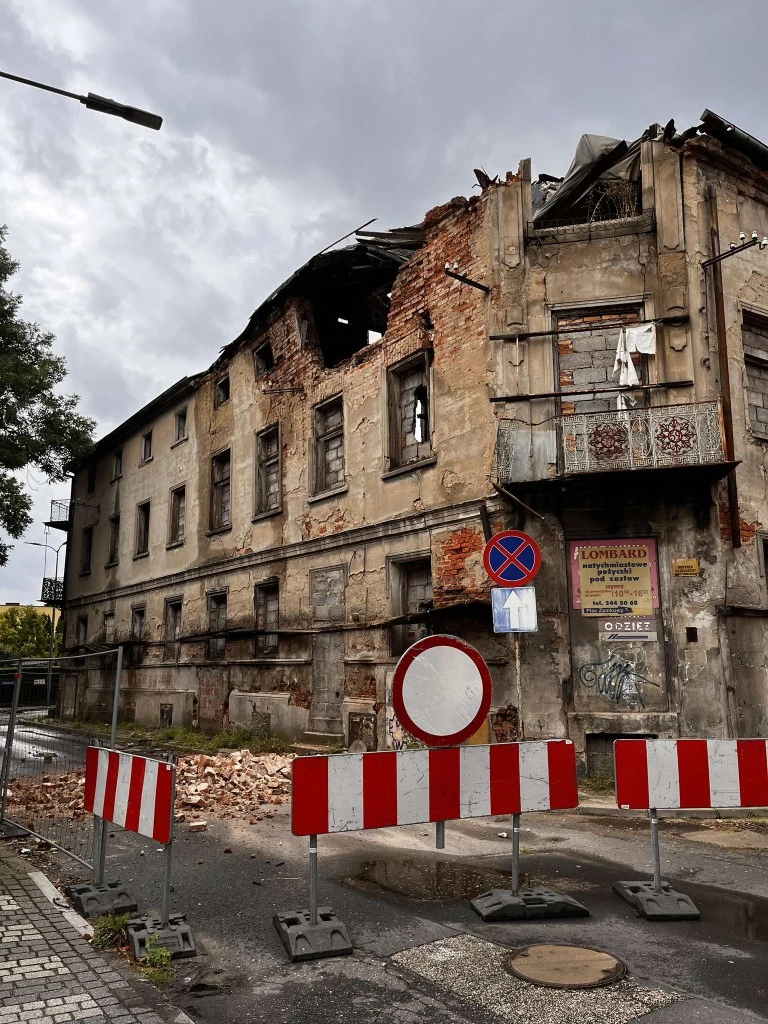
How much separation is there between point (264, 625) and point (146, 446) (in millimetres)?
10773

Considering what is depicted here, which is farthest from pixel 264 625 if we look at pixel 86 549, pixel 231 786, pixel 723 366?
pixel 86 549

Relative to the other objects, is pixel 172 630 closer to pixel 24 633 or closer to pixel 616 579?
pixel 616 579

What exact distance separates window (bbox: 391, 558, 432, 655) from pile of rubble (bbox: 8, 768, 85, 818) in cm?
633

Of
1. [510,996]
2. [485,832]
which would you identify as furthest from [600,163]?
[510,996]

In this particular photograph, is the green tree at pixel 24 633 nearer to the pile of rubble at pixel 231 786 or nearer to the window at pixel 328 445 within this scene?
the window at pixel 328 445

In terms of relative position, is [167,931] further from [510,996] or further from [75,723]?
[75,723]

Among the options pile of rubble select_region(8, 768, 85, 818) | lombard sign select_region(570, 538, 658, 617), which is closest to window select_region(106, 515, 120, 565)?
pile of rubble select_region(8, 768, 85, 818)

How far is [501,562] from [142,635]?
685 inches

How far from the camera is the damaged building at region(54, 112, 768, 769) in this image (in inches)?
455

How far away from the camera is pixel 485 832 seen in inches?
319

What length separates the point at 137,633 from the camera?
81.4ft

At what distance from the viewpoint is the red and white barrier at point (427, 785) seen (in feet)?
15.8

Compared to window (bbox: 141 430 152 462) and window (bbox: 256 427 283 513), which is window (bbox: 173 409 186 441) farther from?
window (bbox: 256 427 283 513)

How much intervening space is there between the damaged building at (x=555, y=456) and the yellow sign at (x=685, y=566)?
1.3 inches
